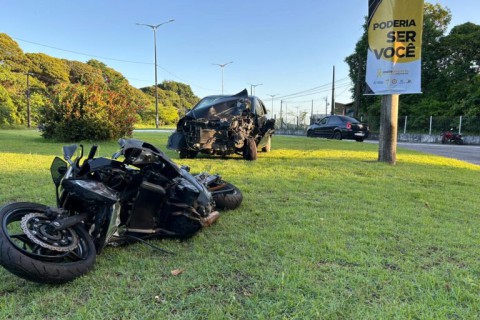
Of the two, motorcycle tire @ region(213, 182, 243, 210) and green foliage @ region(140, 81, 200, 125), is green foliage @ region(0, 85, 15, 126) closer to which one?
green foliage @ region(140, 81, 200, 125)

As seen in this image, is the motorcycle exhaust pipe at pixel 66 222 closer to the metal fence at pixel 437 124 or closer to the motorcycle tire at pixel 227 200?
the motorcycle tire at pixel 227 200

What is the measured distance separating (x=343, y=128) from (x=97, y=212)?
728 inches

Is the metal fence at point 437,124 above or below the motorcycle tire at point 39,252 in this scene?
above

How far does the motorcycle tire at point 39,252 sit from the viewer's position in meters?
2.01

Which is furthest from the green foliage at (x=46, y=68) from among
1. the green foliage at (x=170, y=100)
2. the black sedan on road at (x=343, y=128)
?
the black sedan on road at (x=343, y=128)

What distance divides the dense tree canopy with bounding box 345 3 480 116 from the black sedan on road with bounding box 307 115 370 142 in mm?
13669

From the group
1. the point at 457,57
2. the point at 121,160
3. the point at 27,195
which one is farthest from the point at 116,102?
the point at 457,57

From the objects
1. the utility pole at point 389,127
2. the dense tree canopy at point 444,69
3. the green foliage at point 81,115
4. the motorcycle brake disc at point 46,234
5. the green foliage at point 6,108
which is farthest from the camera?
the green foliage at point 6,108

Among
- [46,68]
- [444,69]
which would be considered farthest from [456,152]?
[46,68]

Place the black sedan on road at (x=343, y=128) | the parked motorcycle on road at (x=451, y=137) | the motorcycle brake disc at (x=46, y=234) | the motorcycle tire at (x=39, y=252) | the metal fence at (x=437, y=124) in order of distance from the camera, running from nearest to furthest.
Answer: the motorcycle tire at (x=39, y=252) → the motorcycle brake disc at (x=46, y=234) → the black sedan on road at (x=343, y=128) → the parked motorcycle on road at (x=451, y=137) → the metal fence at (x=437, y=124)

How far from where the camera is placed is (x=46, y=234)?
2217 mm

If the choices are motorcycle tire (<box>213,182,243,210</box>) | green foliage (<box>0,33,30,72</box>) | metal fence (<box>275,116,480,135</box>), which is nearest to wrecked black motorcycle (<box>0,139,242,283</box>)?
motorcycle tire (<box>213,182,243,210</box>)

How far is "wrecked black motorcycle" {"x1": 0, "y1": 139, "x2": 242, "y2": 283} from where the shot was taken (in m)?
2.16

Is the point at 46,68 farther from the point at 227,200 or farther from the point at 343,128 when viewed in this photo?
the point at 227,200
